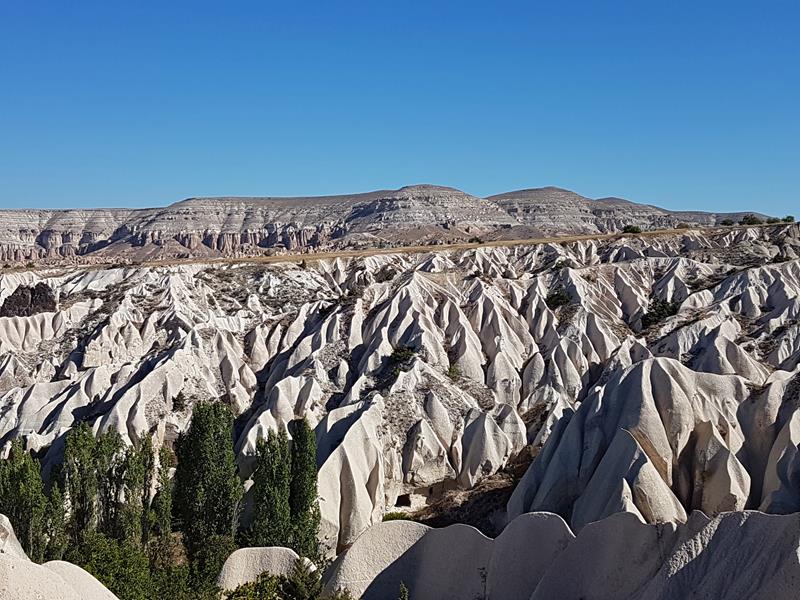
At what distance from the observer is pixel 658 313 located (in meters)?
50.4

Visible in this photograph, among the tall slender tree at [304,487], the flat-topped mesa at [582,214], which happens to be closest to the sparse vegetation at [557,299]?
the tall slender tree at [304,487]

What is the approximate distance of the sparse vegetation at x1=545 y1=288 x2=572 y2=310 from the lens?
5116 centimetres

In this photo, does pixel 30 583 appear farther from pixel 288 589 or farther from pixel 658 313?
pixel 658 313

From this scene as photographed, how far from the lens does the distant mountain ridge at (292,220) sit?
467ft

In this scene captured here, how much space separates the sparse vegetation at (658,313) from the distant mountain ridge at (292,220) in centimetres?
7833

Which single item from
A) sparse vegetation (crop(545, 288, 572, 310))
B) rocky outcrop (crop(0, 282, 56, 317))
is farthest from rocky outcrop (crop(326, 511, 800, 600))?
rocky outcrop (crop(0, 282, 56, 317))

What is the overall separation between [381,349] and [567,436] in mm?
18180

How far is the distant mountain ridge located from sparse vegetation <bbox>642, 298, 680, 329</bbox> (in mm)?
78333

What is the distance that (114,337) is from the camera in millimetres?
43844

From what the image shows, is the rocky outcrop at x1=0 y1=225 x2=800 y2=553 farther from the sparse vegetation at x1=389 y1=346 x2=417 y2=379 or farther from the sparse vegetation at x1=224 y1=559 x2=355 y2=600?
the sparse vegetation at x1=224 y1=559 x2=355 y2=600

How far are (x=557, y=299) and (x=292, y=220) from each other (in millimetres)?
114853

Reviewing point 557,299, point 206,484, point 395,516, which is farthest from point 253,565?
point 557,299

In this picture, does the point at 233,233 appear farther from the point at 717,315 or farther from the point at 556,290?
the point at 717,315

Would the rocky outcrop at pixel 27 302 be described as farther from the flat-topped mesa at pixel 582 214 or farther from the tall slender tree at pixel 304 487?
the flat-topped mesa at pixel 582 214
